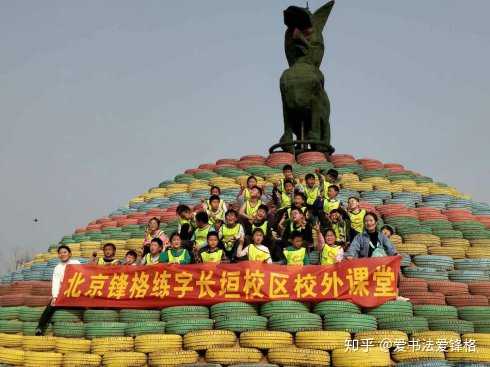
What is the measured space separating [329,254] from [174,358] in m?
3.23

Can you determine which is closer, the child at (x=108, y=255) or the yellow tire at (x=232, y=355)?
the yellow tire at (x=232, y=355)

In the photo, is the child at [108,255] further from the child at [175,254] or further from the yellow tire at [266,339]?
the yellow tire at [266,339]

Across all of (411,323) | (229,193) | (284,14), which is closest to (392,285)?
(411,323)

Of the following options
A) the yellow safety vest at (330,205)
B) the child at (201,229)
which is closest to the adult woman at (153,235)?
the child at (201,229)

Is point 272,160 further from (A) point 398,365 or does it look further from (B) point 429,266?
(A) point 398,365

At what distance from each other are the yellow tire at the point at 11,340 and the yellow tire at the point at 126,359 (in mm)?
2227

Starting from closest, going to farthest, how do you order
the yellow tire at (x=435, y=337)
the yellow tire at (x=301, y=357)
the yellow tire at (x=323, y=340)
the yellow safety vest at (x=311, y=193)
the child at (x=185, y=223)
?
the yellow tire at (x=301, y=357)
the yellow tire at (x=323, y=340)
the yellow tire at (x=435, y=337)
the child at (x=185, y=223)
the yellow safety vest at (x=311, y=193)

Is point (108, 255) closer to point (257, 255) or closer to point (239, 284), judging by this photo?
point (239, 284)


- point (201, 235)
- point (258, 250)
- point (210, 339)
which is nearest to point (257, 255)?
point (258, 250)

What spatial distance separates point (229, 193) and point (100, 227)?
12.2 feet

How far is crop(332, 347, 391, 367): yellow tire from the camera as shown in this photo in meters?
9.98

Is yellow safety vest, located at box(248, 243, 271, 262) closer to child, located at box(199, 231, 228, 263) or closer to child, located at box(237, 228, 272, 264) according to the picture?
child, located at box(237, 228, 272, 264)

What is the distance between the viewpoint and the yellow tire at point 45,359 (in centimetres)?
1116

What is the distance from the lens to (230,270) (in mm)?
11430
